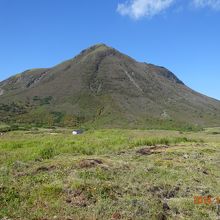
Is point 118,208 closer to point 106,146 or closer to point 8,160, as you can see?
point 8,160

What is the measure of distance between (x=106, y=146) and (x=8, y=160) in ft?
49.5

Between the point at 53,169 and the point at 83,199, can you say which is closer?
the point at 83,199

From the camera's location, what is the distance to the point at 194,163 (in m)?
31.4

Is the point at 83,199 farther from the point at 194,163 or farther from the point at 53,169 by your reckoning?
the point at 194,163

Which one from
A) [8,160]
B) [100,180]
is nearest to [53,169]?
[100,180]

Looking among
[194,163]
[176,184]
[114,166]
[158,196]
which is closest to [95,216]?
[158,196]

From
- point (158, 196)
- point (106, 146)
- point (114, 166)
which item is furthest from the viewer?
point (106, 146)

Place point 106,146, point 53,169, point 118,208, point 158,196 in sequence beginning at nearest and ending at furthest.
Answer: point 118,208 → point 158,196 → point 53,169 → point 106,146

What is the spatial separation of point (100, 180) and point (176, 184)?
13.9ft

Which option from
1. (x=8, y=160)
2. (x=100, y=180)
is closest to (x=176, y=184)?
(x=100, y=180)

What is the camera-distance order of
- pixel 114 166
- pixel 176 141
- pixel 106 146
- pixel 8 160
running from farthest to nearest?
pixel 176 141 < pixel 106 146 < pixel 8 160 < pixel 114 166

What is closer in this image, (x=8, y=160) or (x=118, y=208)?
(x=118, y=208)

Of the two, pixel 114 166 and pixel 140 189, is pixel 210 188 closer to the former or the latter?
pixel 140 189

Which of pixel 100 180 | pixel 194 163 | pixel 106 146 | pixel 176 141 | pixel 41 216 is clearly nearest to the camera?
pixel 41 216
